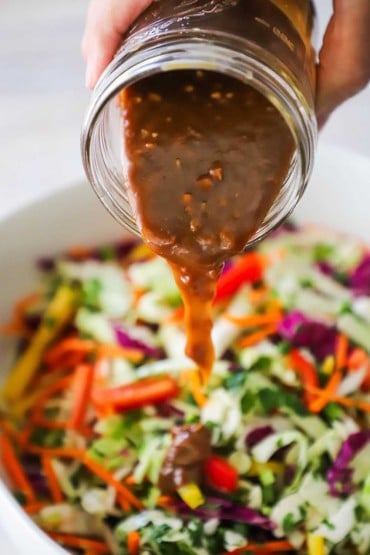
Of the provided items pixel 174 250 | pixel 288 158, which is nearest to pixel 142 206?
pixel 174 250

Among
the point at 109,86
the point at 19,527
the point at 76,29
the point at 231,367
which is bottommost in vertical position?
the point at 231,367

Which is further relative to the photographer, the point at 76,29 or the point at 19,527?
the point at 76,29

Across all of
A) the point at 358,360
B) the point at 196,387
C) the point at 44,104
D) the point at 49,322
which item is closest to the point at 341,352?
the point at 358,360

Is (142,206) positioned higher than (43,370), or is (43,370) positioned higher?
(142,206)

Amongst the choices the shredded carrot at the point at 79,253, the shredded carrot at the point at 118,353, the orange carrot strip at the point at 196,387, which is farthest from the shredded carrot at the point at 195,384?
the shredded carrot at the point at 79,253

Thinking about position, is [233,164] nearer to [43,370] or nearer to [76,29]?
[43,370]

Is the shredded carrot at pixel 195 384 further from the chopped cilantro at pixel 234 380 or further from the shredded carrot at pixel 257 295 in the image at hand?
the shredded carrot at pixel 257 295
